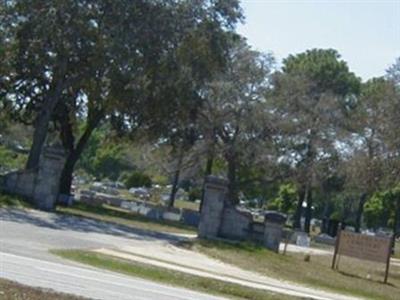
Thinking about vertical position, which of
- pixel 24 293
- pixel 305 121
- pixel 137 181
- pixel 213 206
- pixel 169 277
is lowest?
pixel 24 293

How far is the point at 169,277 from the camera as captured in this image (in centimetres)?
2191

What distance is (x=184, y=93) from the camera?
47000 millimetres

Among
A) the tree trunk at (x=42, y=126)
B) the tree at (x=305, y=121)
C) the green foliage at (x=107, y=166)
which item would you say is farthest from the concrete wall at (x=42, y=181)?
the green foliage at (x=107, y=166)

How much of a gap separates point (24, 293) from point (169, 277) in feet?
28.0

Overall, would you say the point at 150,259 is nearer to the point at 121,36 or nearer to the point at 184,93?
the point at 121,36

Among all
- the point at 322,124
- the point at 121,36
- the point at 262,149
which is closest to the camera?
the point at 121,36

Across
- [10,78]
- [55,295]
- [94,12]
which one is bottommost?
[55,295]

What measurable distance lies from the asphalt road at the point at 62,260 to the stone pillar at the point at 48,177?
3.16 m

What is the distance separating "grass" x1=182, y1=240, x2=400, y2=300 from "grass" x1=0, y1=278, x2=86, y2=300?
13190mm

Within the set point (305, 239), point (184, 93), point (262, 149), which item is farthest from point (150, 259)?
point (262, 149)

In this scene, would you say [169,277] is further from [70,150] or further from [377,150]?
[70,150]

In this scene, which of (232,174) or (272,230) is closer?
(272,230)

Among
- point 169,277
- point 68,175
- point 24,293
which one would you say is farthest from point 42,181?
point 24,293

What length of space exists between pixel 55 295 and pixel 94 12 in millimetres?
28939
